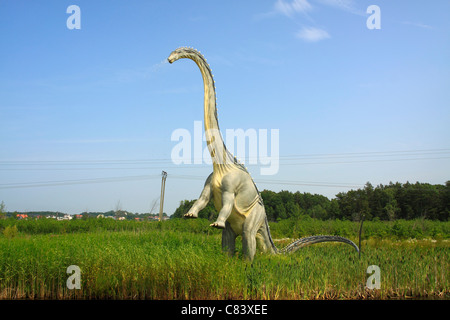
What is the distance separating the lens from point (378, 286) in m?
4.82

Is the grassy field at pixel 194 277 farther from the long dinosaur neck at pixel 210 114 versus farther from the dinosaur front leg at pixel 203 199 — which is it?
the long dinosaur neck at pixel 210 114

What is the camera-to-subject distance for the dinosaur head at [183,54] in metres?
5.52

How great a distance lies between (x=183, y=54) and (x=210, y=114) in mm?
957

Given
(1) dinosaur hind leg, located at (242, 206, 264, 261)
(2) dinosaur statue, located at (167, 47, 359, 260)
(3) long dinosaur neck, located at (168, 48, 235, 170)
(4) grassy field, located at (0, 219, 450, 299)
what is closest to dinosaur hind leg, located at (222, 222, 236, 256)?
(2) dinosaur statue, located at (167, 47, 359, 260)

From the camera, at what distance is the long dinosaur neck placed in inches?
218

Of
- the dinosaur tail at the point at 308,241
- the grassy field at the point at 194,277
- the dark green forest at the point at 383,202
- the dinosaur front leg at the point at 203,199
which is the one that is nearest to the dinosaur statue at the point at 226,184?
the dinosaur front leg at the point at 203,199

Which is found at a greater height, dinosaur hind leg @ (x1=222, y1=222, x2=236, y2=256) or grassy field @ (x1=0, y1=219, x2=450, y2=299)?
dinosaur hind leg @ (x1=222, y1=222, x2=236, y2=256)

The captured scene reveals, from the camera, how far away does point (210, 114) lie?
5609 millimetres

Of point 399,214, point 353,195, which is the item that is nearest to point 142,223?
point 353,195

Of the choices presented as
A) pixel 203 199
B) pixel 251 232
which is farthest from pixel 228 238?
pixel 203 199

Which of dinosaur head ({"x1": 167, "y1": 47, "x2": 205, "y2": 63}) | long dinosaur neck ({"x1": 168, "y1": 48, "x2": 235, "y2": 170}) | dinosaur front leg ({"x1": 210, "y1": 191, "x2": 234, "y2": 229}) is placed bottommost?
dinosaur front leg ({"x1": 210, "y1": 191, "x2": 234, "y2": 229})

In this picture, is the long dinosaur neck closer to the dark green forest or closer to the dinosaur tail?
the dinosaur tail
